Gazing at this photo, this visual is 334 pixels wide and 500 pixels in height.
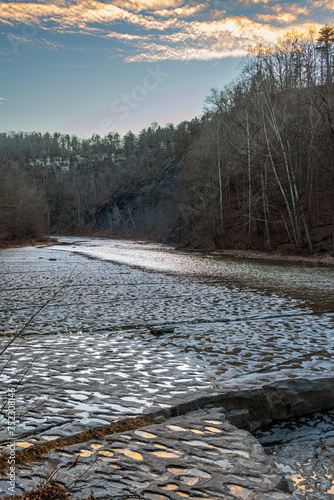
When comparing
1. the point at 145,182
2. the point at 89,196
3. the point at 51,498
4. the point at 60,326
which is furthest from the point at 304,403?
the point at 89,196

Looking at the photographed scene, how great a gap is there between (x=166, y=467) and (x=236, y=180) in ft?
115

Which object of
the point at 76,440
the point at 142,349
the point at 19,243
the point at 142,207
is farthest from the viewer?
the point at 142,207

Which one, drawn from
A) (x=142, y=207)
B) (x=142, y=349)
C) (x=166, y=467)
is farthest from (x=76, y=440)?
(x=142, y=207)

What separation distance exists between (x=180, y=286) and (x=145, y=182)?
86.6 m

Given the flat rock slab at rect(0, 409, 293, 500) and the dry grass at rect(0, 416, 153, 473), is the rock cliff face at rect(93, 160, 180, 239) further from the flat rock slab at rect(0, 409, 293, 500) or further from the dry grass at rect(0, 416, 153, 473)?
the flat rock slab at rect(0, 409, 293, 500)

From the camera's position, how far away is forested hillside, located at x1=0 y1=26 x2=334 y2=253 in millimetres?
24312

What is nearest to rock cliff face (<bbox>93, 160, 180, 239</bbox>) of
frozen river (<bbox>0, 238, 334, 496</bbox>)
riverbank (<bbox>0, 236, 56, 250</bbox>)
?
riverbank (<bbox>0, 236, 56, 250</bbox>)

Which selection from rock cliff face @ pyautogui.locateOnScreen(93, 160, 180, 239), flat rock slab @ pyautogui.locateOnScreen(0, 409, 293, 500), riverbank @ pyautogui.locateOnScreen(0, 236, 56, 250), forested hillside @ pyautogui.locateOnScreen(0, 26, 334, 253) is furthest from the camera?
rock cliff face @ pyautogui.locateOnScreen(93, 160, 180, 239)

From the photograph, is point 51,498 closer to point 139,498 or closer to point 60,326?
point 139,498

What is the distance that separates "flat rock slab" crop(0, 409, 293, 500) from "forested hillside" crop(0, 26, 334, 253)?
21.0 metres

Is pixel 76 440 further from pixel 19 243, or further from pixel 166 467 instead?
pixel 19 243

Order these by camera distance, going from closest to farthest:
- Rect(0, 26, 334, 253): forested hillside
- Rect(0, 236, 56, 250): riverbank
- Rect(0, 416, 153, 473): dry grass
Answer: Rect(0, 416, 153, 473): dry grass → Rect(0, 26, 334, 253): forested hillside → Rect(0, 236, 56, 250): riverbank

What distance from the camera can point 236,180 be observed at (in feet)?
115

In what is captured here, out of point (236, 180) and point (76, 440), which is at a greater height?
point (236, 180)
